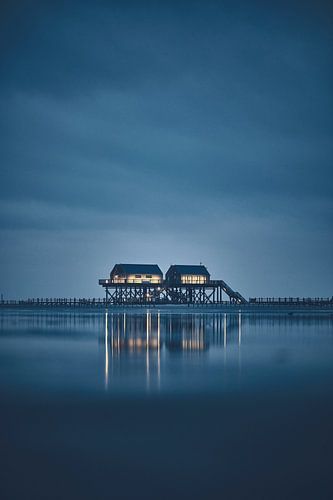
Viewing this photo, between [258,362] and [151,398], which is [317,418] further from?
[258,362]

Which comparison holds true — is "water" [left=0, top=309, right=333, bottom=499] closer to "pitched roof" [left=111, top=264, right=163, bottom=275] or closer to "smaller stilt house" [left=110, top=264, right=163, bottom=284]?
"smaller stilt house" [left=110, top=264, right=163, bottom=284]

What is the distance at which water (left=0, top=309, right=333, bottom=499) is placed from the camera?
6.17 meters

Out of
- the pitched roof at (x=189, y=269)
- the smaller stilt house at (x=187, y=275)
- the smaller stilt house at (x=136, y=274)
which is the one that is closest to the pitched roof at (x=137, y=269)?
the smaller stilt house at (x=136, y=274)

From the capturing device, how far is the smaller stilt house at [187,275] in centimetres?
8281

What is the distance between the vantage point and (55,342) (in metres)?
23.5

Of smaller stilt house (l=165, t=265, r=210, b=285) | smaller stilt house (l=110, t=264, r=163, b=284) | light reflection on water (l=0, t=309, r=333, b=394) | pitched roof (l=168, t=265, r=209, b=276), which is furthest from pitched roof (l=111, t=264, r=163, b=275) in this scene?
light reflection on water (l=0, t=309, r=333, b=394)

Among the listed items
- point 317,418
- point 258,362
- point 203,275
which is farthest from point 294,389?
point 203,275

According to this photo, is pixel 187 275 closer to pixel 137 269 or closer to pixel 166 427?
pixel 137 269

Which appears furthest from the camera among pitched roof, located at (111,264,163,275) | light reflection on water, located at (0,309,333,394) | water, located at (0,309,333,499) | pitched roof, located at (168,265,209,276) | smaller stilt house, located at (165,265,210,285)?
pitched roof, located at (111,264,163,275)

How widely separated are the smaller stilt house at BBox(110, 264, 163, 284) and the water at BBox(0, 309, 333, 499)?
6563 centimetres

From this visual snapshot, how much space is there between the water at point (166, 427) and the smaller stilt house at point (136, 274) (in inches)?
2584

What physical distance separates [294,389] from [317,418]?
2.91 meters

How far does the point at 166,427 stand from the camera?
28.0 ft

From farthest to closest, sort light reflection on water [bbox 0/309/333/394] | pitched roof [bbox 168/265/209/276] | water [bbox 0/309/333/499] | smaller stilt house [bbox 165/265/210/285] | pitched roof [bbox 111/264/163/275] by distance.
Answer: pitched roof [bbox 111/264/163/275] < pitched roof [bbox 168/265/209/276] < smaller stilt house [bbox 165/265/210/285] < light reflection on water [bbox 0/309/333/394] < water [bbox 0/309/333/499]
